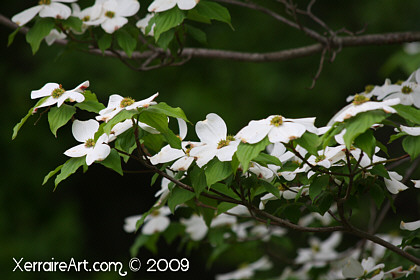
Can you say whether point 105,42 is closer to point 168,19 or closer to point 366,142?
point 168,19

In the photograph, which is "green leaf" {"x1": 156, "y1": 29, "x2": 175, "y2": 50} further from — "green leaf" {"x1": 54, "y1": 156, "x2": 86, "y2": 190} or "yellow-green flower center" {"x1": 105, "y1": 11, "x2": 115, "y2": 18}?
"green leaf" {"x1": 54, "y1": 156, "x2": 86, "y2": 190}

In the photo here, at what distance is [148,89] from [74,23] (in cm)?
223

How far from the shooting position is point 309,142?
0.92 meters

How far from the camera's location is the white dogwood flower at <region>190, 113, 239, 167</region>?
992 mm

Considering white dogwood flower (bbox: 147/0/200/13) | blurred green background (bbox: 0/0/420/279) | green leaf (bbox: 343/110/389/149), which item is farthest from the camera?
blurred green background (bbox: 0/0/420/279)

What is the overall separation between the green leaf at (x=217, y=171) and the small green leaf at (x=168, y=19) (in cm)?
43

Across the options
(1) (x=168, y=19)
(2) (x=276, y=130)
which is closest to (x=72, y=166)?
(2) (x=276, y=130)

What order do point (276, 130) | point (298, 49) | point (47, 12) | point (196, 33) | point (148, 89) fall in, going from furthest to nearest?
1. point (148, 89)
2. point (298, 49)
3. point (196, 33)
4. point (47, 12)
5. point (276, 130)

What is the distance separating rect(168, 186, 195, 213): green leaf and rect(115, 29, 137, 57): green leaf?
1.85ft

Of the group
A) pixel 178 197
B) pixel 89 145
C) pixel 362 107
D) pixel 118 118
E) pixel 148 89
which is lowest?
pixel 148 89

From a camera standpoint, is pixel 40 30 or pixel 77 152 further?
pixel 40 30

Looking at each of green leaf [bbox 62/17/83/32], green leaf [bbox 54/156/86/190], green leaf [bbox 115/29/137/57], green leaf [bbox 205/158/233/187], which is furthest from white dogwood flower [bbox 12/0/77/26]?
green leaf [bbox 205/158/233/187]

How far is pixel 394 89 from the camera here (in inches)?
55.1

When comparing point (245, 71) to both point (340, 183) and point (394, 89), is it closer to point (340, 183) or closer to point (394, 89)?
point (394, 89)
